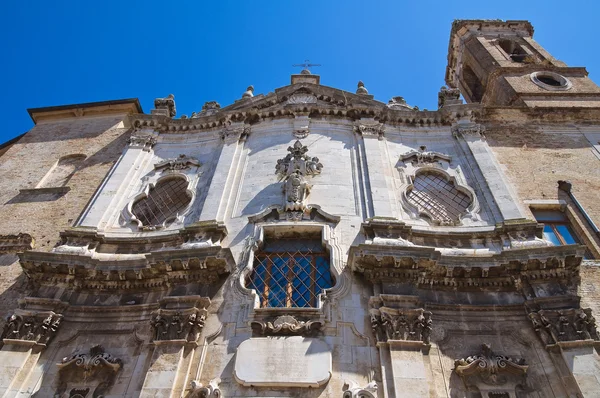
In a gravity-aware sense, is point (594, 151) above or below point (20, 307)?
above

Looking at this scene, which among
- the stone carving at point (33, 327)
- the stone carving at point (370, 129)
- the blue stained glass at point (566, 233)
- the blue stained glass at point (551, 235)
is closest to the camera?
the stone carving at point (33, 327)

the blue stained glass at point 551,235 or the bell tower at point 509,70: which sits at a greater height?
the bell tower at point 509,70

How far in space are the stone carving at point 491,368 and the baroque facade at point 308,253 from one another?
0.10 feet

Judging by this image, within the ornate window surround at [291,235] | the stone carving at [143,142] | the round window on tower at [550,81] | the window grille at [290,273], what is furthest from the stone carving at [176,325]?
the round window on tower at [550,81]

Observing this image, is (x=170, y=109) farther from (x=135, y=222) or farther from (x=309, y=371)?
(x=309, y=371)

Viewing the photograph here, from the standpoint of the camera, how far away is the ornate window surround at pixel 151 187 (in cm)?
1323

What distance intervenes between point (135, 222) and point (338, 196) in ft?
20.2

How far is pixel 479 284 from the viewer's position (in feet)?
34.6

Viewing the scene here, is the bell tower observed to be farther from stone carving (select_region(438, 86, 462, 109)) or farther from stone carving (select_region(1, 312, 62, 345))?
stone carving (select_region(1, 312, 62, 345))

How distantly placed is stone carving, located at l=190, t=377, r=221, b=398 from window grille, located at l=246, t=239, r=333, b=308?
88.6 inches

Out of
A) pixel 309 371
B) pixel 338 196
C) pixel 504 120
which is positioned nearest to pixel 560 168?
pixel 504 120

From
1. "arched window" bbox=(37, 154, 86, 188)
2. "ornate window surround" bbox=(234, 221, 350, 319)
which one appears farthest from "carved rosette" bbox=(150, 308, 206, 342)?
"arched window" bbox=(37, 154, 86, 188)

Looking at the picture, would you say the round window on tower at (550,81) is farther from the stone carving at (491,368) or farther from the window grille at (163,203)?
the window grille at (163,203)

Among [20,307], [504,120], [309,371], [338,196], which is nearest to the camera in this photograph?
[309,371]
